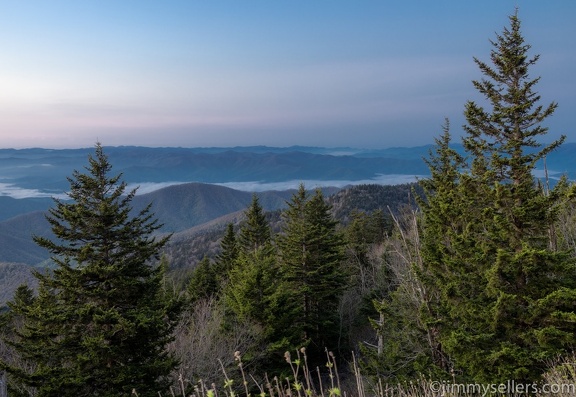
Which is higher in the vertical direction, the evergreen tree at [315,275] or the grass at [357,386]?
the grass at [357,386]

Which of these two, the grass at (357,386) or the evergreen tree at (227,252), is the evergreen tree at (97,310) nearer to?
the grass at (357,386)

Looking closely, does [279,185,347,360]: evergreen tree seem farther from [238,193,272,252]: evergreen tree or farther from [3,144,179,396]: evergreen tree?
[3,144,179,396]: evergreen tree

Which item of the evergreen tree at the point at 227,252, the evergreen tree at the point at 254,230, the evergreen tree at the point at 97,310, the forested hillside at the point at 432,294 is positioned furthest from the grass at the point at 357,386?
the evergreen tree at the point at 227,252

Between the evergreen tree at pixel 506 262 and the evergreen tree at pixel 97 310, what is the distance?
29.4 ft

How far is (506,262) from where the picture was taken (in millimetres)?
9516

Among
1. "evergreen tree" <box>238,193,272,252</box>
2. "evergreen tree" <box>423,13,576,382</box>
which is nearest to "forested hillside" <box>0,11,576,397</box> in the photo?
"evergreen tree" <box>423,13,576,382</box>

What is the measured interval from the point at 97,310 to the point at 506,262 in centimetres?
1178

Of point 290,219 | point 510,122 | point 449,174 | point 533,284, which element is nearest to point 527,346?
point 533,284

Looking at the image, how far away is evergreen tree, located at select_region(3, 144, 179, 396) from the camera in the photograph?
1172cm

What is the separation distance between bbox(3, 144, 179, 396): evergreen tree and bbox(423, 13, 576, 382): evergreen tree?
353 inches

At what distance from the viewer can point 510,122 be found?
1060 centimetres

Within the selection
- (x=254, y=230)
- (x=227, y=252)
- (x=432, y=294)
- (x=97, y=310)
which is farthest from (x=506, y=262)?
(x=227, y=252)

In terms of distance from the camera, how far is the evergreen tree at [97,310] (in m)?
11.7

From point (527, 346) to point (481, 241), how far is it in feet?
9.25
